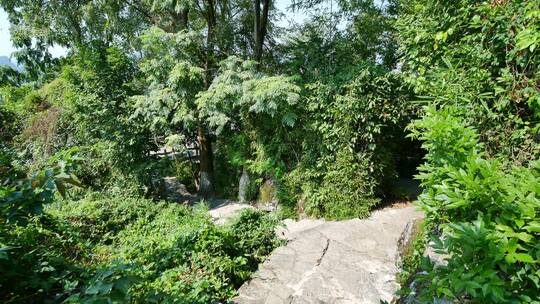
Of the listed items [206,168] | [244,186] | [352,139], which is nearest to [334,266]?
[352,139]

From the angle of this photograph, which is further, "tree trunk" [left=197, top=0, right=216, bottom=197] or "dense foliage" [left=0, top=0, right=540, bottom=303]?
"tree trunk" [left=197, top=0, right=216, bottom=197]

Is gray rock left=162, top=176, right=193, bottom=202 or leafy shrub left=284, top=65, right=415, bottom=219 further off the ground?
leafy shrub left=284, top=65, right=415, bottom=219

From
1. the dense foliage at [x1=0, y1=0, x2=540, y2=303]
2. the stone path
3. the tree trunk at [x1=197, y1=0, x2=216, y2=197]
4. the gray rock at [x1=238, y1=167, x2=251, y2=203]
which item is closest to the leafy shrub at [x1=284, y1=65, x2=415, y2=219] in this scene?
the dense foliage at [x1=0, y1=0, x2=540, y2=303]

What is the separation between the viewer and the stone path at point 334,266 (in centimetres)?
385

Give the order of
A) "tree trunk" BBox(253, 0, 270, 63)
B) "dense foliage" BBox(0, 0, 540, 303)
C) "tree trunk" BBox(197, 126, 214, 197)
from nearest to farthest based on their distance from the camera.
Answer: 1. "dense foliage" BBox(0, 0, 540, 303)
2. "tree trunk" BBox(253, 0, 270, 63)
3. "tree trunk" BBox(197, 126, 214, 197)

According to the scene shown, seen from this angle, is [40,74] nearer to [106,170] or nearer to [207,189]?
[106,170]

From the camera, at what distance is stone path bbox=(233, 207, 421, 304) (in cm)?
385

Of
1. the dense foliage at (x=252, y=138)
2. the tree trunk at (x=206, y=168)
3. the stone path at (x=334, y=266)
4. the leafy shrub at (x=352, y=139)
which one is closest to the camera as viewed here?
the dense foliage at (x=252, y=138)

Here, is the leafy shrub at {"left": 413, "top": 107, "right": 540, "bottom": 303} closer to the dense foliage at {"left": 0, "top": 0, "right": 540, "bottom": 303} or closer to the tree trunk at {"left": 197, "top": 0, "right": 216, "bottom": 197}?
the dense foliage at {"left": 0, "top": 0, "right": 540, "bottom": 303}

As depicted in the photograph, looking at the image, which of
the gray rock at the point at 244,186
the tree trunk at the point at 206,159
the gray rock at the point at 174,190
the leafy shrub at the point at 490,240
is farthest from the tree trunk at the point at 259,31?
the leafy shrub at the point at 490,240

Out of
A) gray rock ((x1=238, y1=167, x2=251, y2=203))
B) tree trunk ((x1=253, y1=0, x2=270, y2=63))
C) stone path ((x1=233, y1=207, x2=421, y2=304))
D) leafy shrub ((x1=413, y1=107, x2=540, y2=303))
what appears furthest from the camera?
gray rock ((x1=238, y1=167, x2=251, y2=203))

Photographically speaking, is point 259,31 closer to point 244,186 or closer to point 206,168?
point 244,186

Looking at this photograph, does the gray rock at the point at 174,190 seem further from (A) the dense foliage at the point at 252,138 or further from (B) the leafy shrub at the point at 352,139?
(B) the leafy shrub at the point at 352,139

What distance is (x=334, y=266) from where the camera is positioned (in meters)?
4.42
